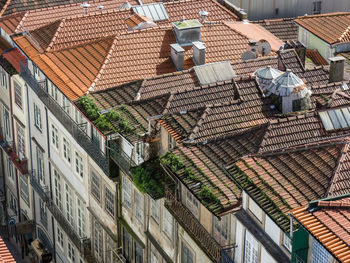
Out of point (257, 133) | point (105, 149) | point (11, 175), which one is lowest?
point (11, 175)

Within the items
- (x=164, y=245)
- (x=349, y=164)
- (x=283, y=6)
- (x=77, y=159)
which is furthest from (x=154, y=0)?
(x=349, y=164)

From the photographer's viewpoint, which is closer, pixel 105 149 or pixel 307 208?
pixel 307 208

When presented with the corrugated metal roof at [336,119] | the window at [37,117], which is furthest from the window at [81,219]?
the corrugated metal roof at [336,119]

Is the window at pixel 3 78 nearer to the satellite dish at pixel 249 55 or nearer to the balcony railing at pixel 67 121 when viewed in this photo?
the balcony railing at pixel 67 121

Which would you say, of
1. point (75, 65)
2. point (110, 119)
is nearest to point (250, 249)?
point (110, 119)

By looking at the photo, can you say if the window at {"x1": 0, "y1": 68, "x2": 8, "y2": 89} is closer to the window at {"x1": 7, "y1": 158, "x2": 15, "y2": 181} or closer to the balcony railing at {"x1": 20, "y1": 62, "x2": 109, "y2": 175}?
the window at {"x1": 7, "y1": 158, "x2": 15, "y2": 181}

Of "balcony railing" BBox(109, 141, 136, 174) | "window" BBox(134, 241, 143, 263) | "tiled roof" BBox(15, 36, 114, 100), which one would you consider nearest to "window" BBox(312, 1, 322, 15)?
A: "tiled roof" BBox(15, 36, 114, 100)

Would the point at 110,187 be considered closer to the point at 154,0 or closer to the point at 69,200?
the point at 69,200
